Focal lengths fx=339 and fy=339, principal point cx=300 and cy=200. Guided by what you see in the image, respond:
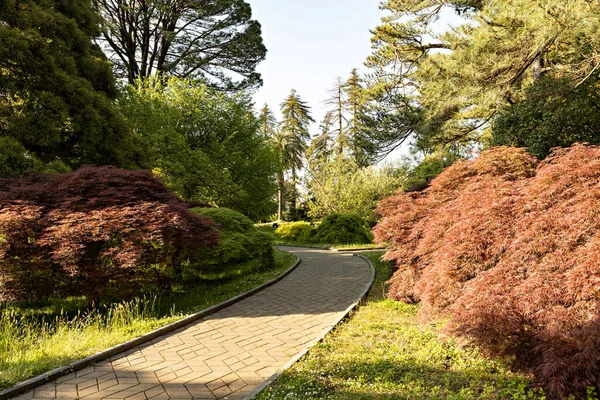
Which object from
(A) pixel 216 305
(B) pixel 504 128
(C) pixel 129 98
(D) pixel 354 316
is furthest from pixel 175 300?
(C) pixel 129 98

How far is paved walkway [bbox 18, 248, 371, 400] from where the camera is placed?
134 inches

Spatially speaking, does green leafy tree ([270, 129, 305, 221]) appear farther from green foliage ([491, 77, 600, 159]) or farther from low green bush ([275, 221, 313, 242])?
green foliage ([491, 77, 600, 159])

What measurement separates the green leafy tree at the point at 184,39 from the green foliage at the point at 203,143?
11.6ft

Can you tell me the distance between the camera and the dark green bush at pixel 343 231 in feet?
58.2

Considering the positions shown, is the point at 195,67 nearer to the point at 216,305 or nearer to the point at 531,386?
the point at 216,305

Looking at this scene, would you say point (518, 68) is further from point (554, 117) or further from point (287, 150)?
point (287, 150)

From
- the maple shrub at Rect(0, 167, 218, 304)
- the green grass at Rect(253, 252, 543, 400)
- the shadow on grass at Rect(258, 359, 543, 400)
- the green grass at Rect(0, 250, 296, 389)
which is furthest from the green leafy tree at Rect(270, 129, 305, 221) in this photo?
the shadow on grass at Rect(258, 359, 543, 400)

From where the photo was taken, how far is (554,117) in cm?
852

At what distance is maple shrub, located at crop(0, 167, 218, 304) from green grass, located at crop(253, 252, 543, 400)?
337 cm

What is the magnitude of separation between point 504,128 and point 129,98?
14.6 meters

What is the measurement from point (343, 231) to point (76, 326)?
45.7 ft

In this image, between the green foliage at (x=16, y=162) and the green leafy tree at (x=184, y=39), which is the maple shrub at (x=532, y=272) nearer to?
the green foliage at (x=16, y=162)

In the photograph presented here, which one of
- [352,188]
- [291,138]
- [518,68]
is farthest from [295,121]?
[518,68]

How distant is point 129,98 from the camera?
48.9 ft
